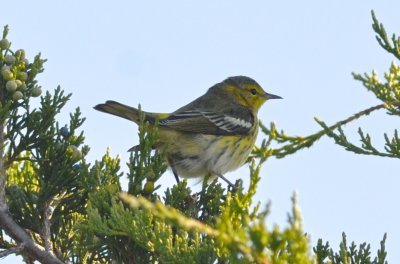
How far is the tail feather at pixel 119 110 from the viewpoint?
5535mm

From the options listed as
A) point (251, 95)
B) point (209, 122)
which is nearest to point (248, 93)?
point (251, 95)

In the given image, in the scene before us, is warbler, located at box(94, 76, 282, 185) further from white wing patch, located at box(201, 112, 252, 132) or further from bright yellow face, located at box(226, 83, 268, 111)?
bright yellow face, located at box(226, 83, 268, 111)

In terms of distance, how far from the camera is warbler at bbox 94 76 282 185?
6.05 meters

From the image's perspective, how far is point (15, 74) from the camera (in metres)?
4.27

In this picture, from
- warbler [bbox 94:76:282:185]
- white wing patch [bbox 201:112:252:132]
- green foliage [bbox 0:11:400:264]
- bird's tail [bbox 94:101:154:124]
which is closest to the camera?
green foliage [bbox 0:11:400:264]

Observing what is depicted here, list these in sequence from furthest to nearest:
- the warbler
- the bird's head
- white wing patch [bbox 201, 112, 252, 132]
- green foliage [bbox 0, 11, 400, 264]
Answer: the bird's head, white wing patch [bbox 201, 112, 252, 132], the warbler, green foliage [bbox 0, 11, 400, 264]

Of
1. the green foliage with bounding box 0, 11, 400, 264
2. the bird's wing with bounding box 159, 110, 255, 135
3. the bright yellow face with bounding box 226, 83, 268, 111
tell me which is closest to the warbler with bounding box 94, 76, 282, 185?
the bird's wing with bounding box 159, 110, 255, 135

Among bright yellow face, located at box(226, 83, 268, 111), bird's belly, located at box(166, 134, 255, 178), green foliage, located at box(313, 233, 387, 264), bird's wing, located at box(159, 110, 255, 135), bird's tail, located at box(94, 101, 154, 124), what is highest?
bright yellow face, located at box(226, 83, 268, 111)

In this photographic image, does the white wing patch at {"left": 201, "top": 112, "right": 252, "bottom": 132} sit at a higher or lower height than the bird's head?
lower

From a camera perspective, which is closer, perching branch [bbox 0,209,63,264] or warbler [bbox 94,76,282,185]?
perching branch [bbox 0,209,63,264]

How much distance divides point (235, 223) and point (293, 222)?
3.02 ft

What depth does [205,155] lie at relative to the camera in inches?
243

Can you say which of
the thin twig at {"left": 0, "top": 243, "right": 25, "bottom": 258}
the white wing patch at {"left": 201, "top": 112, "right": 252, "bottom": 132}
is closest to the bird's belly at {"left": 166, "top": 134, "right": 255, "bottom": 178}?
the white wing patch at {"left": 201, "top": 112, "right": 252, "bottom": 132}

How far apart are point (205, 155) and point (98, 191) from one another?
268 centimetres
